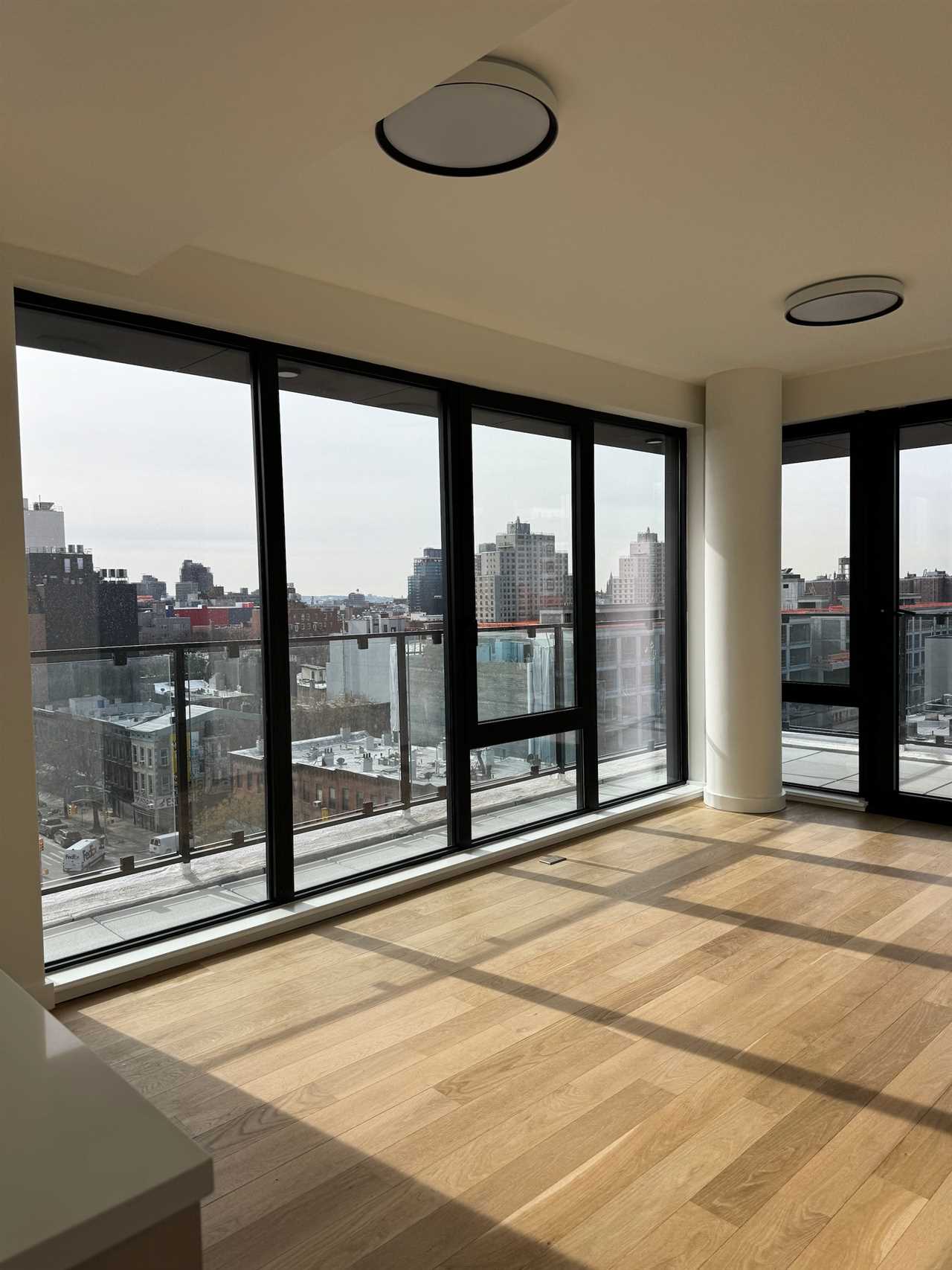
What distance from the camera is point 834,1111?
7.54 feet

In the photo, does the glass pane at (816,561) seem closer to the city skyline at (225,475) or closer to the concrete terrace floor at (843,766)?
the concrete terrace floor at (843,766)

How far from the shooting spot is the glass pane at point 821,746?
5.42m

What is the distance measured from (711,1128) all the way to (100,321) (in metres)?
3.13

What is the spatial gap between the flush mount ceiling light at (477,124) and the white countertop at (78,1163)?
2.18 m

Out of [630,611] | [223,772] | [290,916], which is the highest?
[630,611]

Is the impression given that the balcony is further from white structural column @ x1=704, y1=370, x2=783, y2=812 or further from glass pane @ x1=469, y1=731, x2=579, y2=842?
white structural column @ x1=704, y1=370, x2=783, y2=812

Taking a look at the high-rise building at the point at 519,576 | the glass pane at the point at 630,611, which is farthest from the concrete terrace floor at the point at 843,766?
the high-rise building at the point at 519,576

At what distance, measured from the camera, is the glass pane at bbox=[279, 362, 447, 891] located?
3.75 m

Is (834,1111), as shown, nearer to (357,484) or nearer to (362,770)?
(362,770)

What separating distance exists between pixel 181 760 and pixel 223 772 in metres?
0.19

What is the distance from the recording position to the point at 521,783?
480cm

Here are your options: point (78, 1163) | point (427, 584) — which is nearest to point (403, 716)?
point (427, 584)

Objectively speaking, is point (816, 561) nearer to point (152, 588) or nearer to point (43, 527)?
point (152, 588)

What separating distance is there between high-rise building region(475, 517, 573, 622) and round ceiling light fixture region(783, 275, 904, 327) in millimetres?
1618
